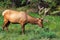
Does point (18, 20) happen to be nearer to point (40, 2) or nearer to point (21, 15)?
point (21, 15)

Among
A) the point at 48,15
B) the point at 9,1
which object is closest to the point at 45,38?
the point at 48,15

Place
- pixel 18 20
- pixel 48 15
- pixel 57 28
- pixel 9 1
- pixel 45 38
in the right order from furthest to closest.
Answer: pixel 9 1 → pixel 48 15 → pixel 57 28 → pixel 18 20 → pixel 45 38

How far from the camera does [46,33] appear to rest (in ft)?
33.8

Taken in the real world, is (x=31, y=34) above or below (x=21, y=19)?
below

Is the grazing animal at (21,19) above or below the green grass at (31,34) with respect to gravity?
above

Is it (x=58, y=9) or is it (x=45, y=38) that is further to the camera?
(x=58, y=9)

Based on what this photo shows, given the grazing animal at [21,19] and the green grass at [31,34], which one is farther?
the grazing animal at [21,19]

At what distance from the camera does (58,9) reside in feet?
52.2

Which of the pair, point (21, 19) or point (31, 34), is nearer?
point (31, 34)

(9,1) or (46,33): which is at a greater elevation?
(9,1)

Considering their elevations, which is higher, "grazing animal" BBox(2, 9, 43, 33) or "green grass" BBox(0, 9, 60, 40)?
"grazing animal" BBox(2, 9, 43, 33)

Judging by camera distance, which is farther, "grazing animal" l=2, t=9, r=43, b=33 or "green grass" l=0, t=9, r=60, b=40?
"grazing animal" l=2, t=9, r=43, b=33

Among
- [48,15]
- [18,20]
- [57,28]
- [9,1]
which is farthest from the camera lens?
[9,1]

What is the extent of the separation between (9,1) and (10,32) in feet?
20.0
